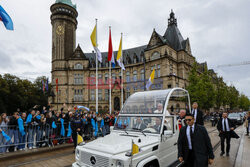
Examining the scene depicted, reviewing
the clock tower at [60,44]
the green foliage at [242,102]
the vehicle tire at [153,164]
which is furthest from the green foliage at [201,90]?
the green foliage at [242,102]

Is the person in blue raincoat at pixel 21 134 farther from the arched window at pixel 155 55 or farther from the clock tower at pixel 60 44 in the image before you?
the clock tower at pixel 60 44

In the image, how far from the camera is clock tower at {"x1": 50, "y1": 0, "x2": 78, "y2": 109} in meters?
43.6

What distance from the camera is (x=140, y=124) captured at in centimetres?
501

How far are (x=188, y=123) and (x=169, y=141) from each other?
3.66 feet

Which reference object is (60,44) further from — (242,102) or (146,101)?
(242,102)

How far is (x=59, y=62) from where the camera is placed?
1741 inches

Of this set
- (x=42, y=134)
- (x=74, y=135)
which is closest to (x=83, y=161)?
(x=74, y=135)

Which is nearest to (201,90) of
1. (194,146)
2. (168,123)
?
(168,123)

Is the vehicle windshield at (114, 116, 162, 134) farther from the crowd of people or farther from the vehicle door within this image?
the crowd of people

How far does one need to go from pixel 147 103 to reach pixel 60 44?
1745 inches

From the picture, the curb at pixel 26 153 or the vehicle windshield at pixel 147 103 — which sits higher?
the vehicle windshield at pixel 147 103

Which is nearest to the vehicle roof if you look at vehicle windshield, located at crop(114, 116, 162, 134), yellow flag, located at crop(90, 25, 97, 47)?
vehicle windshield, located at crop(114, 116, 162, 134)

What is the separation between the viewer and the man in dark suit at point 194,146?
375cm

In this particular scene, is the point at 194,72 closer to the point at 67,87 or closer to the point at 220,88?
the point at 220,88
